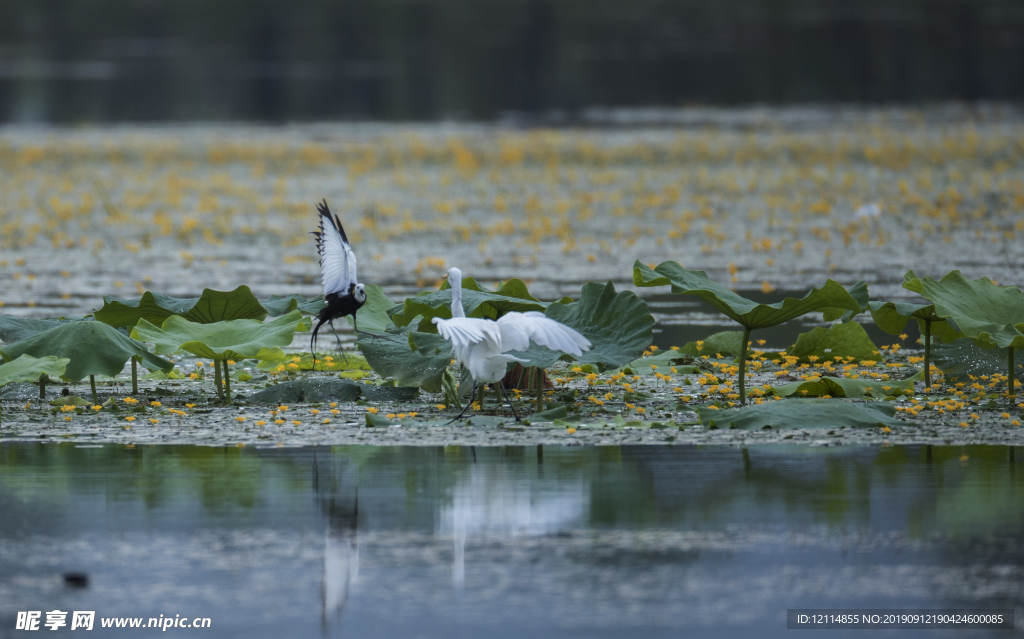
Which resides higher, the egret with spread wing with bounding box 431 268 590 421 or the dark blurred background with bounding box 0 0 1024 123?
the dark blurred background with bounding box 0 0 1024 123

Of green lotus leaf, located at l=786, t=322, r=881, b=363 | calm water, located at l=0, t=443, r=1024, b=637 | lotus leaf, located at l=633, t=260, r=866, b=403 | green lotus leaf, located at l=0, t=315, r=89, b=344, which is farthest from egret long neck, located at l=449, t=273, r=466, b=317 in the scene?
green lotus leaf, located at l=786, t=322, r=881, b=363

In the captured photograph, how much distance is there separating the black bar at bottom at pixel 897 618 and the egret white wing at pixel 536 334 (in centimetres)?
233

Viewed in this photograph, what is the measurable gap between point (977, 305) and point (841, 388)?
896mm

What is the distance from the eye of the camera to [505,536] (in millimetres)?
4852

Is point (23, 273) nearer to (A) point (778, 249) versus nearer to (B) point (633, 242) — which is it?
(B) point (633, 242)

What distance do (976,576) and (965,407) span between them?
101 inches

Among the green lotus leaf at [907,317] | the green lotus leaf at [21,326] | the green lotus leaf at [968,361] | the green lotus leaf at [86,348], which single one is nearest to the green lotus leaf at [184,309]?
the green lotus leaf at [21,326]

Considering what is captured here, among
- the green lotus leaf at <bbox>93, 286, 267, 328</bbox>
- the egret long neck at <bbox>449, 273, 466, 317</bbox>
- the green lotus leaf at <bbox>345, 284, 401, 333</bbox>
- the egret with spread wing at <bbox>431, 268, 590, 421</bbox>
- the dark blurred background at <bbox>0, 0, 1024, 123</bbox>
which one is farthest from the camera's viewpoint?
the dark blurred background at <bbox>0, 0, 1024, 123</bbox>

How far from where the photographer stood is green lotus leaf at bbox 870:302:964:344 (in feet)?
23.8

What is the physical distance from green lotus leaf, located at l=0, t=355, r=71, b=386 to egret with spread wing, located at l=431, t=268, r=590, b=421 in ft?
6.11

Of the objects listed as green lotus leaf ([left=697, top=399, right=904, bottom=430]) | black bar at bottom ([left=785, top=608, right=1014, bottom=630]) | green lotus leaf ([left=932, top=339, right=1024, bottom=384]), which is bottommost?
black bar at bottom ([left=785, top=608, right=1014, bottom=630])

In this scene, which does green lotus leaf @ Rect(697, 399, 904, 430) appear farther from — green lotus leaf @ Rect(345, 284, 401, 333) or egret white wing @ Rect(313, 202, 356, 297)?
green lotus leaf @ Rect(345, 284, 401, 333)

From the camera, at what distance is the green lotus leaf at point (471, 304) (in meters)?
7.23

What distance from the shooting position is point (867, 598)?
4227mm
